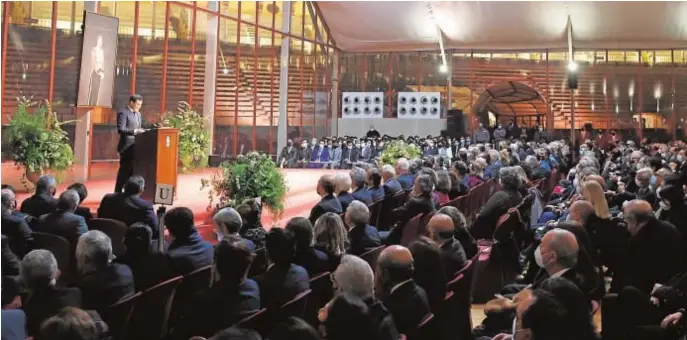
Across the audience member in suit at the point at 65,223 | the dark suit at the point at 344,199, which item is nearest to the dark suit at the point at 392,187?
the dark suit at the point at 344,199

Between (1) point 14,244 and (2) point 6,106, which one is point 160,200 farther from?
(2) point 6,106

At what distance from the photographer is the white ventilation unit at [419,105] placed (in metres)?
19.1

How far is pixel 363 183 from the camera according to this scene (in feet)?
22.5

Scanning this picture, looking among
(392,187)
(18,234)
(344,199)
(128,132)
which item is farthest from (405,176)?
(18,234)

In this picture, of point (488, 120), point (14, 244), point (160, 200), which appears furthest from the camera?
point (488, 120)

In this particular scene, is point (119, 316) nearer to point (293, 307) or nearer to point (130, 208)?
point (293, 307)

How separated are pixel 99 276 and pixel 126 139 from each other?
402 centimetres

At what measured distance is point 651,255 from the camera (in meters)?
4.09

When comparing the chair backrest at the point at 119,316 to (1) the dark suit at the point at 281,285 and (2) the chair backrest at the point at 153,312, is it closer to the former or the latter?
(2) the chair backrest at the point at 153,312

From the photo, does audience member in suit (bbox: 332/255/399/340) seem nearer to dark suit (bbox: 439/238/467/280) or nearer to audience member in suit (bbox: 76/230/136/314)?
audience member in suit (bbox: 76/230/136/314)

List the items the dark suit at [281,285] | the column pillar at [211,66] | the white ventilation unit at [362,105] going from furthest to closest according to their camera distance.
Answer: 1. the white ventilation unit at [362,105]
2. the column pillar at [211,66]
3. the dark suit at [281,285]

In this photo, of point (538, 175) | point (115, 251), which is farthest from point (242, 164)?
point (538, 175)

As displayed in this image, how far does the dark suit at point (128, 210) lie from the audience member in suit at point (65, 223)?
1.58 ft

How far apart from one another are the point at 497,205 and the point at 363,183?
1.49 m
